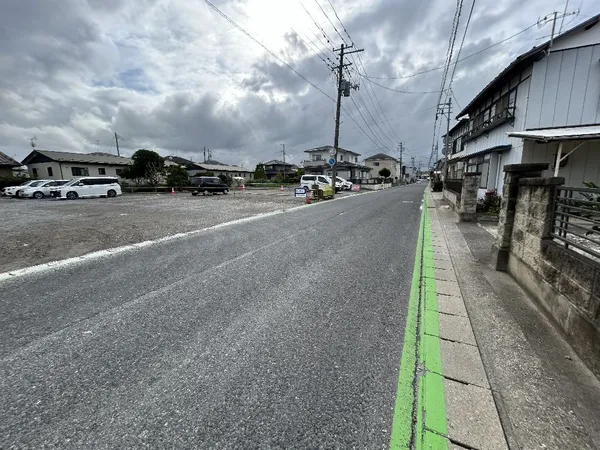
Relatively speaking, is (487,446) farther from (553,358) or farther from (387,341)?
(553,358)

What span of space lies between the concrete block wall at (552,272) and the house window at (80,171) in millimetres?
42709

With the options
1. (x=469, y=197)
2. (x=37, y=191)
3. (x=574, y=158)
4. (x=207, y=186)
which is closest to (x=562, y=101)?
(x=574, y=158)

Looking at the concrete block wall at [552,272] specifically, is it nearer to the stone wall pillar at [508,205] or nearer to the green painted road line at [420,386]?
the stone wall pillar at [508,205]

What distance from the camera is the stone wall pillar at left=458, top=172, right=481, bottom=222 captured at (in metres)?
9.27

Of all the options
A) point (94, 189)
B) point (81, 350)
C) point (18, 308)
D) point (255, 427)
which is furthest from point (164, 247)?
point (94, 189)

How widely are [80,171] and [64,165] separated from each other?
1894 millimetres

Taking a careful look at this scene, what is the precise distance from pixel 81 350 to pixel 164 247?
3.99 metres

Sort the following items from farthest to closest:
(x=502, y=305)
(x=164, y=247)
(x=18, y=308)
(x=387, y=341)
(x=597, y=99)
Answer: (x=597, y=99), (x=164, y=247), (x=502, y=305), (x=18, y=308), (x=387, y=341)

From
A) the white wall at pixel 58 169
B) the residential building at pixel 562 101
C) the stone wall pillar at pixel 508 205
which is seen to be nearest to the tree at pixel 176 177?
the white wall at pixel 58 169

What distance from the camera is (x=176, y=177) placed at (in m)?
31.0

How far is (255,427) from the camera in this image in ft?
5.80

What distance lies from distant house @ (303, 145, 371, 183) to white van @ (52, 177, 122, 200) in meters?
35.0

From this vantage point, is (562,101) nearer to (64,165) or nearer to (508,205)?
(508,205)

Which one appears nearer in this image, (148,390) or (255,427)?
(255,427)
